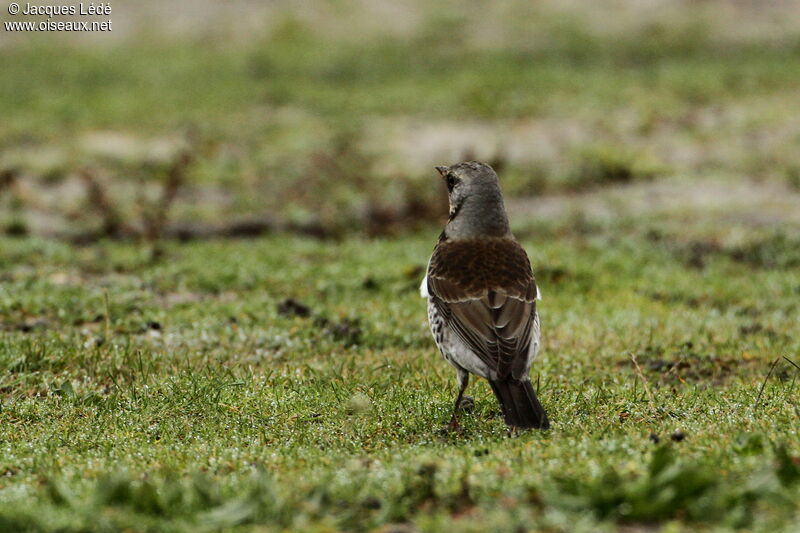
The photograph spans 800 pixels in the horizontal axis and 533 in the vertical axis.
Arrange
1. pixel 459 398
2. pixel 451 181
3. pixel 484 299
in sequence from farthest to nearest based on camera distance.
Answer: pixel 451 181, pixel 484 299, pixel 459 398

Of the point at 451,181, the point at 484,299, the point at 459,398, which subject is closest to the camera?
the point at 459,398

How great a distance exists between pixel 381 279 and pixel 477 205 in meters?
5.08

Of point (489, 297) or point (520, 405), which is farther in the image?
point (489, 297)

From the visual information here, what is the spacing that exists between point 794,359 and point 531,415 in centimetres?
446

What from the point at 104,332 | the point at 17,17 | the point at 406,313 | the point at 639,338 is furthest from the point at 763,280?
the point at 17,17

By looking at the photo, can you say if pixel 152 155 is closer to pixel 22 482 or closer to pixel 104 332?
pixel 104 332

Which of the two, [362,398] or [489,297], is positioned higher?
[489,297]

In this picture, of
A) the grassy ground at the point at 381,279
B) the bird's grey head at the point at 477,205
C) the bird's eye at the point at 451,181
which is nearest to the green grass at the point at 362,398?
the grassy ground at the point at 381,279

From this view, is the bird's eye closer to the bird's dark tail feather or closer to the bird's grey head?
the bird's grey head

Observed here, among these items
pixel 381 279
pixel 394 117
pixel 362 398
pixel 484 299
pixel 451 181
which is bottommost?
pixel 362 398

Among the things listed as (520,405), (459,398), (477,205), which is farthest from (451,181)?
(520,405)

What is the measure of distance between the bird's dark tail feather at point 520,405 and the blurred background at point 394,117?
10.2m

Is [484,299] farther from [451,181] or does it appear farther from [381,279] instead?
[381,279]

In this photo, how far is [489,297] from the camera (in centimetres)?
854
